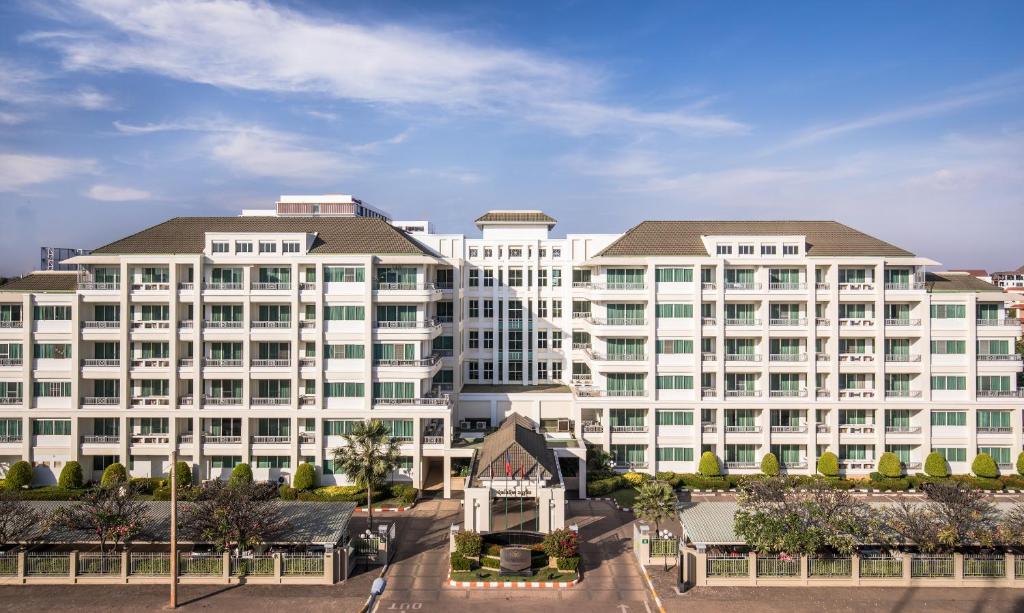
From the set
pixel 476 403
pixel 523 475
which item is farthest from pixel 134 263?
pixel 523 475

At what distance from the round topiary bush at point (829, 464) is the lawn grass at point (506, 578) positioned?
2562 cm

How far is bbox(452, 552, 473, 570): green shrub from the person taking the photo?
35.1 m

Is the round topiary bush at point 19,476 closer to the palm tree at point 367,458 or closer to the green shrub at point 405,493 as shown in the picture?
the palm tree at point 367,458

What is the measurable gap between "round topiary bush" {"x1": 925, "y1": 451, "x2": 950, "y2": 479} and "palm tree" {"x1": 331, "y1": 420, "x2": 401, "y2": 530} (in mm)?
38462

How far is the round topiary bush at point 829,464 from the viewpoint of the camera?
167 feet

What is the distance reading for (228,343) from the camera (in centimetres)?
5034

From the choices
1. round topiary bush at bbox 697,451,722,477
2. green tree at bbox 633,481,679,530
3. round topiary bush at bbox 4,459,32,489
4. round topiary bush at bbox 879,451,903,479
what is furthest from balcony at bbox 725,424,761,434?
round topiary bush at bbox 4,459,32,489

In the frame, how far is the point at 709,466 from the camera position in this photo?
50.7m

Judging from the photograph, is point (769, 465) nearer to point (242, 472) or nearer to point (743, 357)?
point (743, 357)

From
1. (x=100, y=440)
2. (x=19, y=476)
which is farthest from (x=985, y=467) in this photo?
(x=19, y=476)

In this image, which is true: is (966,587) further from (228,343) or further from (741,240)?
(228,343)

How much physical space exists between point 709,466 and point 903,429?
1537 cm

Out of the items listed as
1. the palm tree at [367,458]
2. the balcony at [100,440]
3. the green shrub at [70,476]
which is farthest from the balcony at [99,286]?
the palm tree at [367,458]

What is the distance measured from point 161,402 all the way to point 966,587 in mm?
50261
